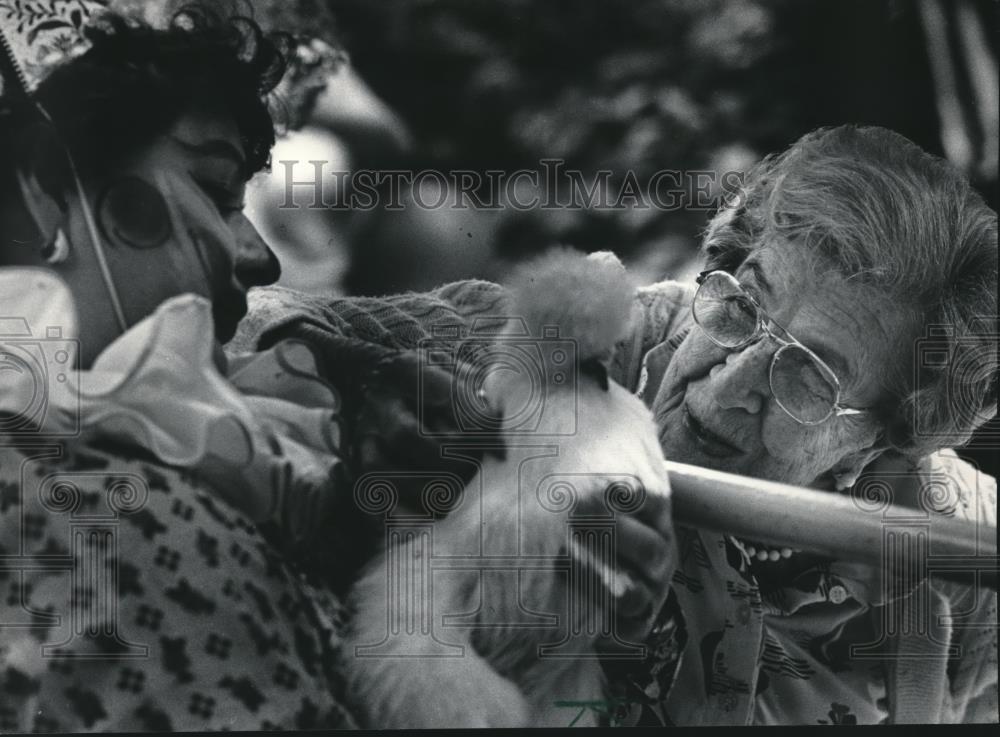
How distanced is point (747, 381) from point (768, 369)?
2.0 inches

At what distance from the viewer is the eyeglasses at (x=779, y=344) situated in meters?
2.23

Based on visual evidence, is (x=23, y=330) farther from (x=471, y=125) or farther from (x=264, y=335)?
(x=471, y=125)

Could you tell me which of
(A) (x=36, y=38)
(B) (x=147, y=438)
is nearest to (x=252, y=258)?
(B) (x=147, y=438)

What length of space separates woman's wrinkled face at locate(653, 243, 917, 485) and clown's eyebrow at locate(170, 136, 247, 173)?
0.99 m

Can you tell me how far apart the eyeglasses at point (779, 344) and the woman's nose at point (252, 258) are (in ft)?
2.90

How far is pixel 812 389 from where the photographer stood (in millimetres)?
2246

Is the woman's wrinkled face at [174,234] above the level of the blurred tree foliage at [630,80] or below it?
below

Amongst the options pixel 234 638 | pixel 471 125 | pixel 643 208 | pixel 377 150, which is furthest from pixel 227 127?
pixel 234 638

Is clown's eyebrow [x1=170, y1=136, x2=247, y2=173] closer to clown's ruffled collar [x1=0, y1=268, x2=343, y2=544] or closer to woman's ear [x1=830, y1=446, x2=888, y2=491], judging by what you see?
clown's ruffled collar [x1=0, y1=268, x2=343, y2=544]

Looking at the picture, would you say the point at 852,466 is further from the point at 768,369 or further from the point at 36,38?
the point at 36,38

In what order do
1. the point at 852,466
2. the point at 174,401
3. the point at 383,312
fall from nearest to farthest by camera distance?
the point at 174,401 < the point at 383,312 < the point at 852,466

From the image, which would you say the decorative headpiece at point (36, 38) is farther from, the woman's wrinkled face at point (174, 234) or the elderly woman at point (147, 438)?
the woman's wrinkled face at point (174, 234)

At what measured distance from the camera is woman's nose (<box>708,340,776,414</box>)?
7.33ft

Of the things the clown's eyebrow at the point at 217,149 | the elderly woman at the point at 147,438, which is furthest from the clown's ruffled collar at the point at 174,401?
the clown's eyebrow at the point at 217,149
